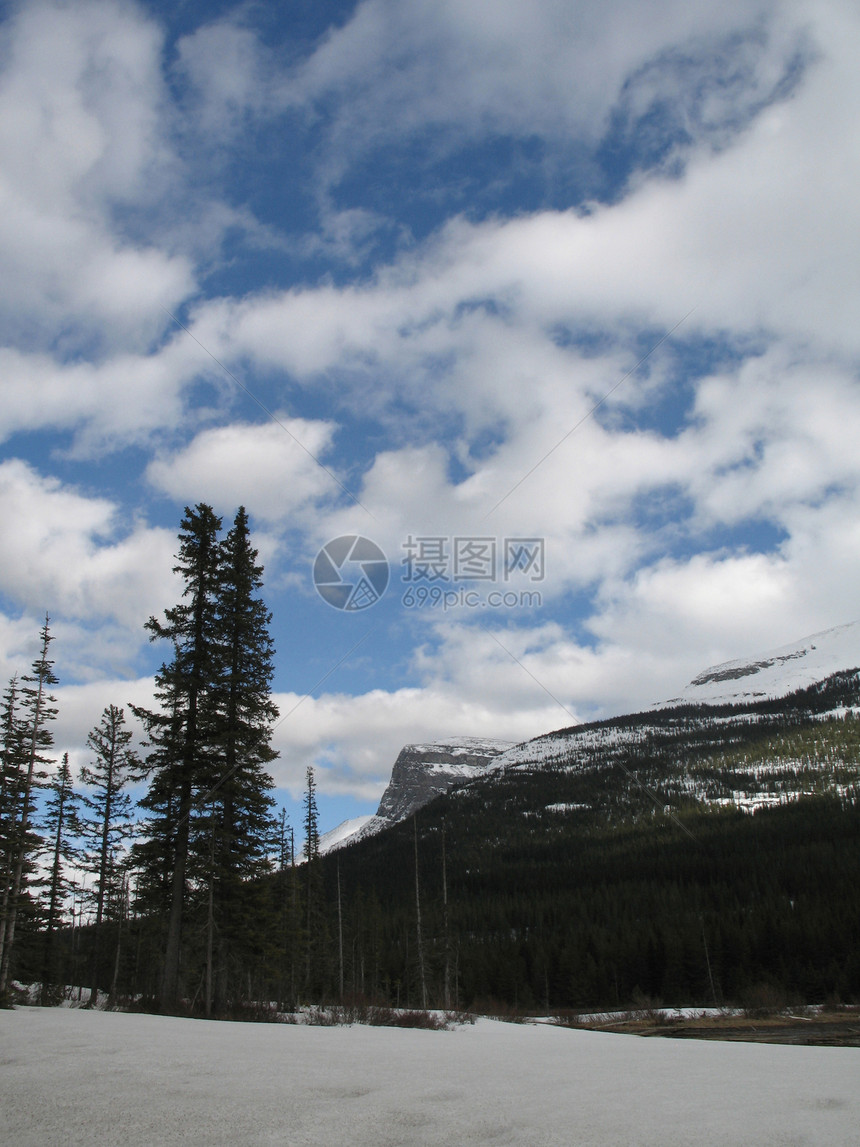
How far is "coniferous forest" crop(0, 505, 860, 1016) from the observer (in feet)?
77.7

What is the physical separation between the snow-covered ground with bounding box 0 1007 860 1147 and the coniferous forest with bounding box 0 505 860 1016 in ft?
48.1

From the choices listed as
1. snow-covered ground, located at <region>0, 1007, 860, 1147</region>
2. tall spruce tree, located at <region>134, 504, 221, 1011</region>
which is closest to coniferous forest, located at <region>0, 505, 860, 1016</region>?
tall spruce tree, located at <region>134, 504, 221, 1011</region>

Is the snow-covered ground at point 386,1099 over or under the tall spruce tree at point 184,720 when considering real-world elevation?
under

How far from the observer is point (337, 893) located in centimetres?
9775

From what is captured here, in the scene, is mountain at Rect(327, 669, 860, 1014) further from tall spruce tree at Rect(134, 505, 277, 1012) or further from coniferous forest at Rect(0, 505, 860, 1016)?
tall spruce tree at Rect(134, 505, 277, 1012)

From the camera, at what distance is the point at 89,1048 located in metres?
8.07

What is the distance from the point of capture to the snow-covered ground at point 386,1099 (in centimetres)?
455

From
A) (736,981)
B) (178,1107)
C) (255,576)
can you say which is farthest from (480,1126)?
(736,981)

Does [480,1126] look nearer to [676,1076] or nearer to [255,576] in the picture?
[676,1076]

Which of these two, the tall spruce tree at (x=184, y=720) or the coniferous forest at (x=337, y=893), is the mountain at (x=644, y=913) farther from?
the tall spruce tree at (x=184, y=720)

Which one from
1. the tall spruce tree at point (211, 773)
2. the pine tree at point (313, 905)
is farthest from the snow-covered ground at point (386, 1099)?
the pine tree at point (313, 905)

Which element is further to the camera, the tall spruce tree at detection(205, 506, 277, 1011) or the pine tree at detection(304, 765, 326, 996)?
the pine tree at detection(304, 765, 326, 996)

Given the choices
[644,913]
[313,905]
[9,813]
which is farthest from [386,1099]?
[644,913]

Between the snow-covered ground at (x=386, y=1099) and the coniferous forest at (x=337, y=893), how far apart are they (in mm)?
14658
